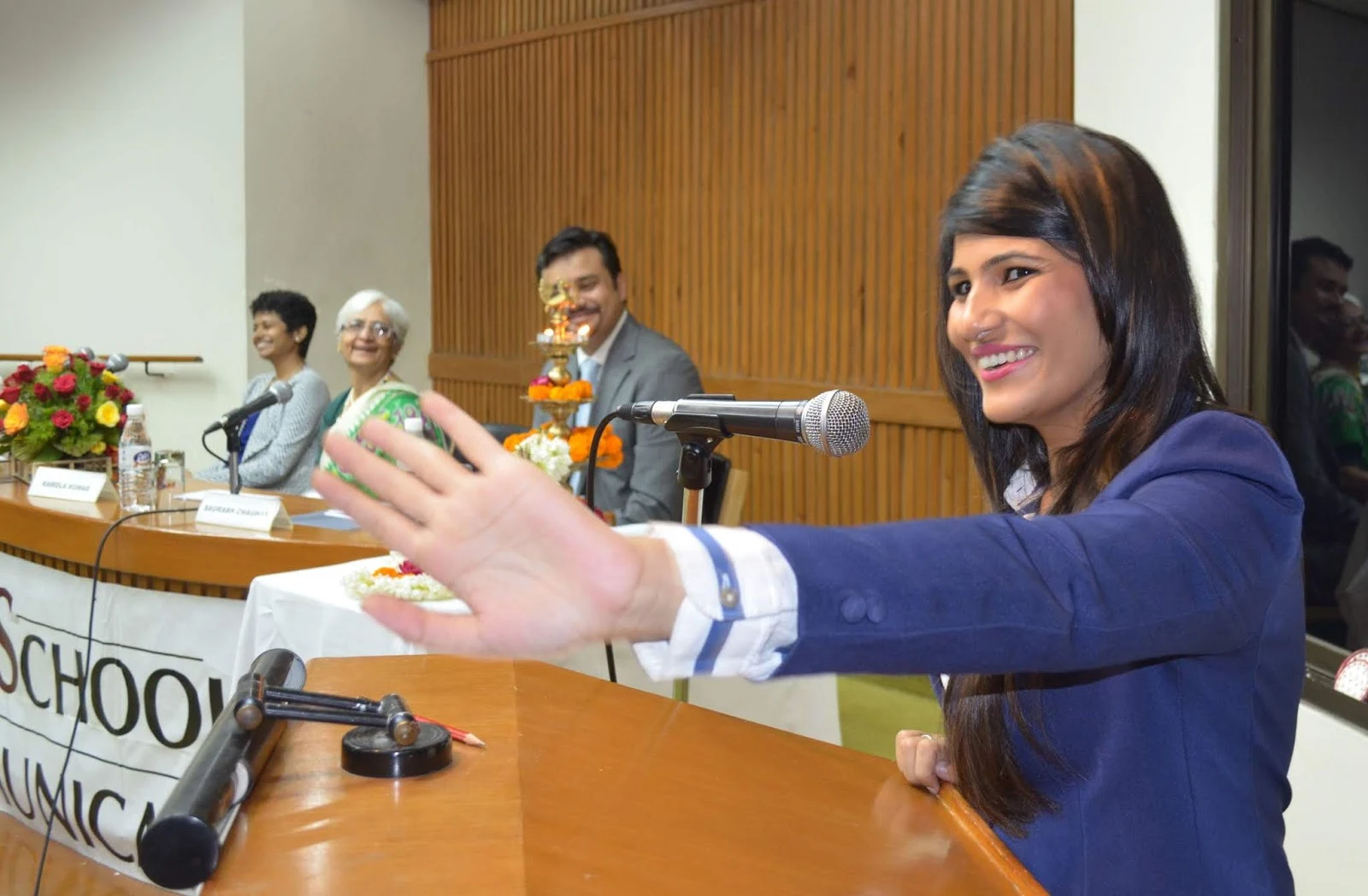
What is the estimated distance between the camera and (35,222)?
6.79 meters

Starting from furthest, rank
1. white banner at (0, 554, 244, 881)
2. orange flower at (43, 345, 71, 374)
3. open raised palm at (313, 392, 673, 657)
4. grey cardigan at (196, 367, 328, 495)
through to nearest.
Result: grey cardigan at (196, 367, 328, 495) < orange flower at (43, 345, 71, 374) < white banner at (0, 554, 244, 881) < open raised palm at (313, 392, 673, 657)

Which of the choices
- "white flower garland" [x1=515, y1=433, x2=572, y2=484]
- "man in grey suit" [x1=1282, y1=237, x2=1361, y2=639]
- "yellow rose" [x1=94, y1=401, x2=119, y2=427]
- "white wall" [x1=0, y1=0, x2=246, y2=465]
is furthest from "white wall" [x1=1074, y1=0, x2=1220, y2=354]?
"white wall" [x1=0, y1=0, x2=246, y2=465]

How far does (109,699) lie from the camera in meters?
2.83

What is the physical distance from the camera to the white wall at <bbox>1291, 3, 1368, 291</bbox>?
2270 millimetres

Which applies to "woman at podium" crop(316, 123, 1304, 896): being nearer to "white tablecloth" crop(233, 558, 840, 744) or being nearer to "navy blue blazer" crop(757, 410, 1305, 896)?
"navy blue blazer" crop(757, 410, 1305, 896)

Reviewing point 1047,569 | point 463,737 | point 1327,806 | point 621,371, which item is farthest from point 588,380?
point 1047,569

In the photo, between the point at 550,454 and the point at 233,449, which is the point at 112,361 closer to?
the point at 233,449

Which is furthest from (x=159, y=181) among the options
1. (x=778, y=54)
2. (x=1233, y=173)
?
(x=1233, y=173)

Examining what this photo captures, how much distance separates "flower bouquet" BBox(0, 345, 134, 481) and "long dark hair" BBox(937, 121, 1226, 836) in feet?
10.1

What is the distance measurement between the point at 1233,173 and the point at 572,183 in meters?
4.07

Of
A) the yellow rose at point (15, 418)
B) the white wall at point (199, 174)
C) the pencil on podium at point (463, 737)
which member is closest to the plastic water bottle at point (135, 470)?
the yellow rose at point (15, 418)

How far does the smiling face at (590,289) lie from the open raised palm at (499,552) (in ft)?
10.3

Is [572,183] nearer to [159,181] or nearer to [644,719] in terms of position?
[159,181]

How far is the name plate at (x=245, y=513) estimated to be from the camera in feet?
9.41
